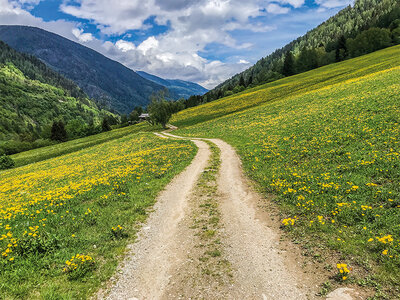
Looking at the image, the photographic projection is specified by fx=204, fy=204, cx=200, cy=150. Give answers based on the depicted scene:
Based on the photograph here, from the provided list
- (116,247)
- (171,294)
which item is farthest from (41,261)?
(171,294)

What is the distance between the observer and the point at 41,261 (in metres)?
7.30

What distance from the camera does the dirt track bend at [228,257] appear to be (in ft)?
20.4

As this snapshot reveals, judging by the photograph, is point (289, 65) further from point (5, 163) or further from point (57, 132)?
point (57, 132)

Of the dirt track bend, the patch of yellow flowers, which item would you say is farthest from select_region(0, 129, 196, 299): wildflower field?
the patch of yellow flowers

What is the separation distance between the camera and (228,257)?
768cm

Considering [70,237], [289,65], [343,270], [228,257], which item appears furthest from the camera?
[289,65]

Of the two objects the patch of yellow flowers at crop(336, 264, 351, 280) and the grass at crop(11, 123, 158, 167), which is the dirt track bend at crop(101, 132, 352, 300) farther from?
the grass at crop(11, 123, 158, 167)

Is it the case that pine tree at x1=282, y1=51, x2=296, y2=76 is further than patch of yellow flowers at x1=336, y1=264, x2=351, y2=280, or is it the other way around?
pine tree at x1=282, y1=51, x2=296, y2=76

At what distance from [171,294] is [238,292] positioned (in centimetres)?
204

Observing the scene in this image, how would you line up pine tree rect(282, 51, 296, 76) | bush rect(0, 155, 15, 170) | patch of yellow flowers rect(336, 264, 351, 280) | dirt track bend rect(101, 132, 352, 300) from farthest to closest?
1. pine tree rect(282, 51, 296, 76)
2. bush rect(0, 155, 15, 170)
3. dirt track bend rect(101, 132, 352, 300)
4. patch of yellow flowers rect(336, 264, 351, 280)

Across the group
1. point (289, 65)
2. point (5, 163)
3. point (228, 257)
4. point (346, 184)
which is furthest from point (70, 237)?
point (289, 65)

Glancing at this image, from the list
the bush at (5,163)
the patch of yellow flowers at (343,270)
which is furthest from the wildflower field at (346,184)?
the bush at (5,163)

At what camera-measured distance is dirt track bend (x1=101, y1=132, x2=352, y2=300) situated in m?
6.21

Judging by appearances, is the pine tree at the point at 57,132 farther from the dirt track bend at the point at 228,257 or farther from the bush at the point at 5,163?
the dirt track bend at the point at 228,257
